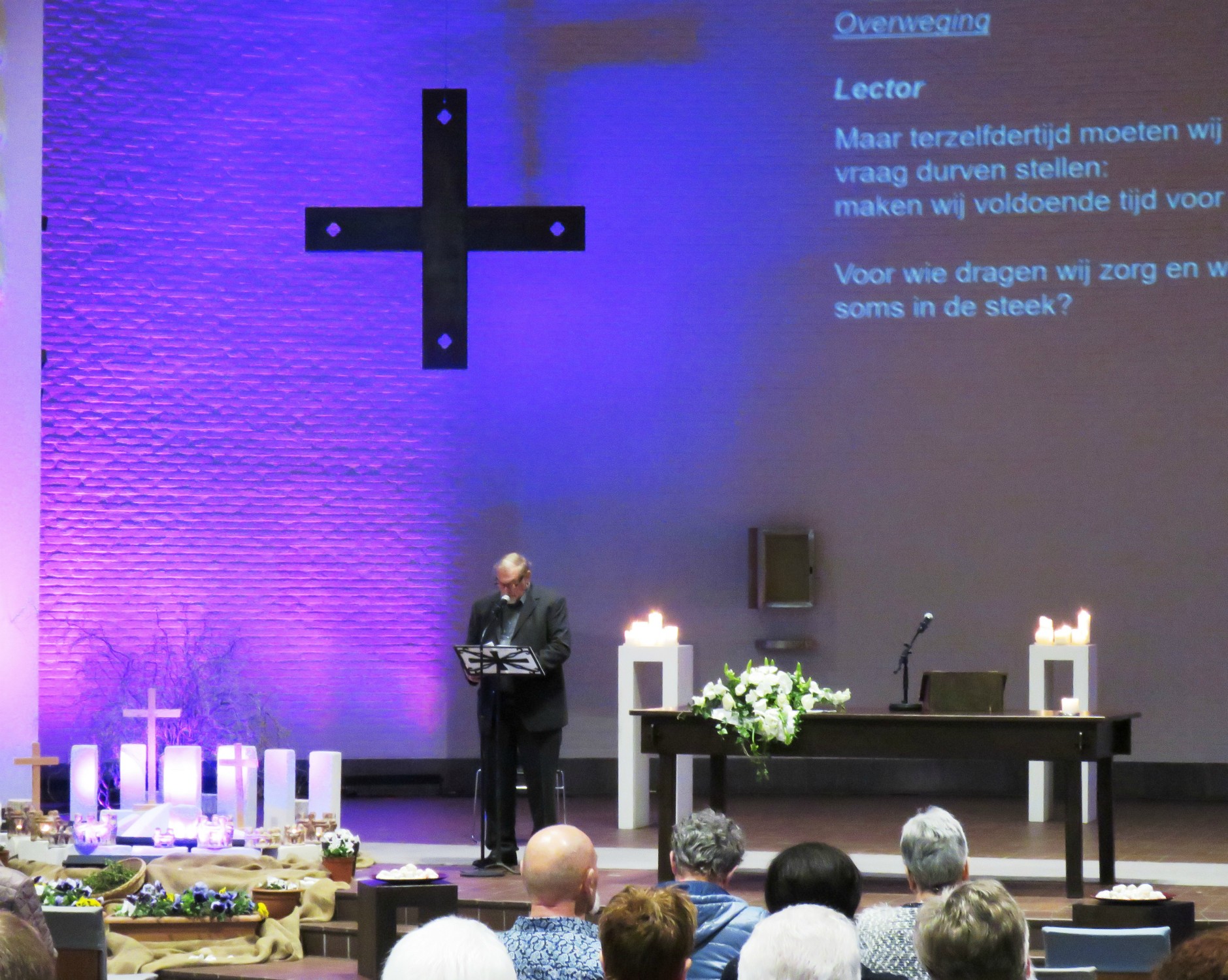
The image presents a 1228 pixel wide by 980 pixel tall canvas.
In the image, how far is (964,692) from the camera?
735cm

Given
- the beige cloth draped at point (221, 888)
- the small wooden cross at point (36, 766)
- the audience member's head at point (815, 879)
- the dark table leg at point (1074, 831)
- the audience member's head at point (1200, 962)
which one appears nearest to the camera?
the audience member's head at point (1200, 962)

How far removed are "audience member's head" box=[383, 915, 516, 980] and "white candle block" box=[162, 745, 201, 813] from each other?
5.90m

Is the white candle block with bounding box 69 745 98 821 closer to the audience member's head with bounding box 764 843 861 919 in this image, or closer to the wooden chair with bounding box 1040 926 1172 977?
the wooden chair with bounding box 1040 926 1172 977

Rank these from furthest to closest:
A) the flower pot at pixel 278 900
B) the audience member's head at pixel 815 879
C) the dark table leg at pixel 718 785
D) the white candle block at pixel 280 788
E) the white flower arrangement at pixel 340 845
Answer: the white candle block at pixel 280 788 → the dark table leg at pixel 718 785 → the white flower arrangement at pixel 340 845 → the flower pot at pixel 278 900 → the audience member's head at pixel 815 879

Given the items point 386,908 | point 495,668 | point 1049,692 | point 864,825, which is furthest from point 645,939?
point 1049,692

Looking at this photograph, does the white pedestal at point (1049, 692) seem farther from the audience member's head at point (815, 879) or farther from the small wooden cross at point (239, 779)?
the audience member's head at point (815, 879)

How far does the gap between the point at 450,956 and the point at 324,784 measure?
554cm

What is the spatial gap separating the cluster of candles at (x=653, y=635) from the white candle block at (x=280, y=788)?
6.02 ft

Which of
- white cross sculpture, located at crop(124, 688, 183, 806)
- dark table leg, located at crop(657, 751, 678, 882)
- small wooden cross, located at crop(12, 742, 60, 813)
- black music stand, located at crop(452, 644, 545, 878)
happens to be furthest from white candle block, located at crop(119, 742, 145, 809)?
dark table leg, located at crop(657, 751, 678, 882)

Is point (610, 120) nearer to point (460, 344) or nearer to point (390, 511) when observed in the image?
point (460, 344)

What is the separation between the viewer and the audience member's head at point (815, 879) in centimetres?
354

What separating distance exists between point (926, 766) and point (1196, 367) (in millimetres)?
2696

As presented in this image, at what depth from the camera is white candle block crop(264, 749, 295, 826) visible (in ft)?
25.9

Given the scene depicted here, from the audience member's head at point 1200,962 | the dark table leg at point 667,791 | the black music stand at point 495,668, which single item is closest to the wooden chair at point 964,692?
the dark table leg at point 667,791
